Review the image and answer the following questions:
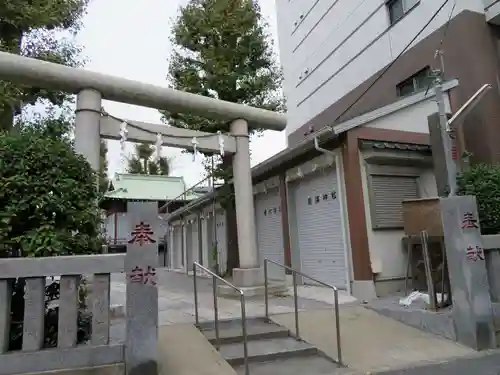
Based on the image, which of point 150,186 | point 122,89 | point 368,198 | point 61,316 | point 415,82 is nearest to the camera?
point 61,316

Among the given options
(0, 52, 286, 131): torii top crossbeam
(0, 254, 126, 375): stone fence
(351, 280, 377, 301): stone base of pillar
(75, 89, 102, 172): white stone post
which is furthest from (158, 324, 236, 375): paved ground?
(0, 52, 286, 131): torii top crossbeam

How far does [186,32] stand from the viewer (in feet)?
41.5

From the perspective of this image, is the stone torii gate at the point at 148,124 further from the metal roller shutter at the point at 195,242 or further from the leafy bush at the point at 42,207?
the metal roller shutter at the point at 195,242

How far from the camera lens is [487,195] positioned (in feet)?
21.0

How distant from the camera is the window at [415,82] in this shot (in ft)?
38.3

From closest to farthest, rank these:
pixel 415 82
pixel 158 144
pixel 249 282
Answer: pixel 158 144, pixel 249 282, pixel 415 82

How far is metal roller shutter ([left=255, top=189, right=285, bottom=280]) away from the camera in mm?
12302

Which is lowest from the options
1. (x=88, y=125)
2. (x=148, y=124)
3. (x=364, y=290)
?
(x=364, y=290)

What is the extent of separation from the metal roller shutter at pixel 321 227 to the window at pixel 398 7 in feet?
21.3

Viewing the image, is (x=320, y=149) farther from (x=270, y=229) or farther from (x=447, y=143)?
(x=270, y=229)

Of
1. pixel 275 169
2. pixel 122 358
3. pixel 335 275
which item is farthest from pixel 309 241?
pixel 122 358

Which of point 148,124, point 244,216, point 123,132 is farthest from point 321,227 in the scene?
point 123,132

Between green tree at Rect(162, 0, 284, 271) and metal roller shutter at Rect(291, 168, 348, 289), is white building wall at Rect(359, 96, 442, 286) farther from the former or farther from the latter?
green tree at Rect(162, 0, 284, 271)

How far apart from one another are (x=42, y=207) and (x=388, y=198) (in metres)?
6.96
